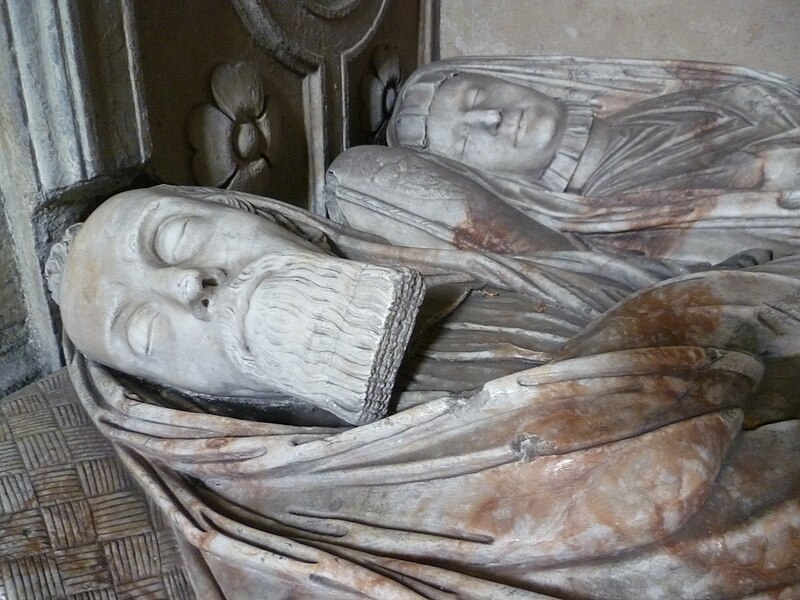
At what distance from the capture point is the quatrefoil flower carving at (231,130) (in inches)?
87.4

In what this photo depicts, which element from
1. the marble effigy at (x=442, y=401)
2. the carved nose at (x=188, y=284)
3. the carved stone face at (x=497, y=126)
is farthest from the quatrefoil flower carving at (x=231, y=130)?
the carved nose at (x=188, y=284)

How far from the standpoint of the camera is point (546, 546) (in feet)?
3.86

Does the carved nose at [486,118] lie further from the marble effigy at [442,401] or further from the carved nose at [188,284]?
the carved nose at [188,284]

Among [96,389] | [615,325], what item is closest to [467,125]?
[615,325]

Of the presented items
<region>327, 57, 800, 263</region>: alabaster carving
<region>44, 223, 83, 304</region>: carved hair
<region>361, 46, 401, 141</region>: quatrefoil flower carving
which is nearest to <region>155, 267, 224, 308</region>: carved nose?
<region>44, 223, 83, 304</region>: carved hair

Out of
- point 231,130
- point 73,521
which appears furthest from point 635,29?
point 73,521

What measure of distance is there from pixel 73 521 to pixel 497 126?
166 cm

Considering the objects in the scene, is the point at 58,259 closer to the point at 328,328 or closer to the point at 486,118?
the point at 328,328

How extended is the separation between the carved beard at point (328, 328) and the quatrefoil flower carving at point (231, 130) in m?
0.93

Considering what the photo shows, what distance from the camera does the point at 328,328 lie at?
1.38 m

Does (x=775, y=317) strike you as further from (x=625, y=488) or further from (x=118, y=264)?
(x=118, y=264)

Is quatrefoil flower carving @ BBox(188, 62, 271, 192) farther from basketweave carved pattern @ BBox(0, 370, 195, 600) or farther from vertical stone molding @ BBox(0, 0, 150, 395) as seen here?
basketweave carved pattern @ BBox(0, 370, 195, 600)

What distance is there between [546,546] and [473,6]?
2747 millimetres

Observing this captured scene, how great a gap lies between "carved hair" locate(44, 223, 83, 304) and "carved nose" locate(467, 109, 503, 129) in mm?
1253
